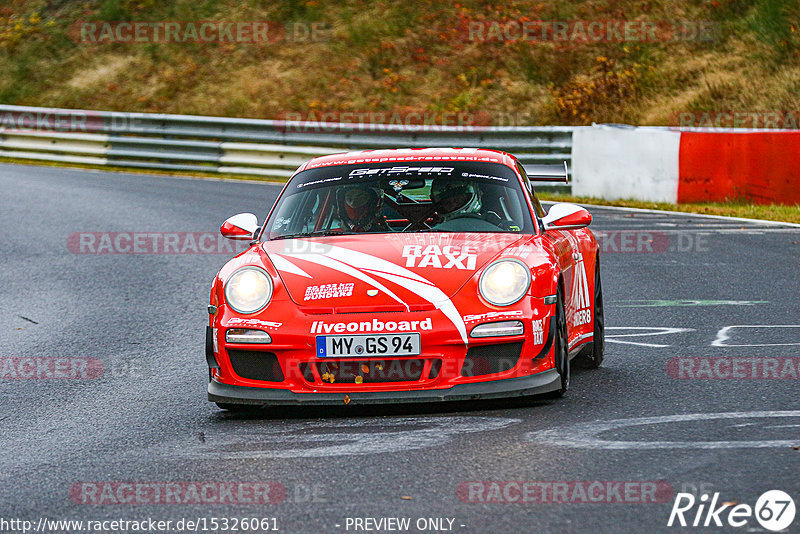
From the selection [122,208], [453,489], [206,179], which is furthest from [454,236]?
[206,179]

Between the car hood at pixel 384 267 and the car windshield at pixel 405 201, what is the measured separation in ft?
0.71

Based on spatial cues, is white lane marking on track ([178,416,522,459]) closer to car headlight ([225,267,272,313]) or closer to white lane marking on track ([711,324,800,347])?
car headlight ([225,267,272,313])

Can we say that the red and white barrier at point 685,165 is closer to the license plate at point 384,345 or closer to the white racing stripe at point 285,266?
the white racing stripe at point 285,266

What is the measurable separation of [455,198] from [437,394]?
1.56 meters

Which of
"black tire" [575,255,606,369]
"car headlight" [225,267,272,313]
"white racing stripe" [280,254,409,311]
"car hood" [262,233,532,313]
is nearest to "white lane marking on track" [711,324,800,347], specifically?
"black tire" [575,255,606,369]

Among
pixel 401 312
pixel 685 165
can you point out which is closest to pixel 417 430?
pixel 401 312

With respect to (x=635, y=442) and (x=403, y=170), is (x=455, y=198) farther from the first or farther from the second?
(x=635, y=442)

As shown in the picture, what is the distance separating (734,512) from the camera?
4.14 m

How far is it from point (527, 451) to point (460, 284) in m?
1.13

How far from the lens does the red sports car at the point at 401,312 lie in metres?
5.82

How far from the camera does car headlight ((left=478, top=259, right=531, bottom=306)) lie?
5945 millimetres

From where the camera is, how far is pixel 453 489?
15.1 feet

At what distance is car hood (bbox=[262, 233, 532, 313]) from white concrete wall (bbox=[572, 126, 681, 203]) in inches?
456

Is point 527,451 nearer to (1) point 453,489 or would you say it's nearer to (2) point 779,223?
(1) point 453,489
